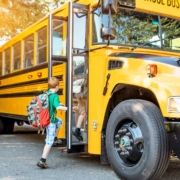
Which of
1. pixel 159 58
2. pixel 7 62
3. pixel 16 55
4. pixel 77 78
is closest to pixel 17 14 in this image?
pixel 7 62

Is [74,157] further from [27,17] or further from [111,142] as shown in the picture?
[27,17]

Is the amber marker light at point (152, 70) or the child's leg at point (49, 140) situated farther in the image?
the child's leg at point (49, 140)

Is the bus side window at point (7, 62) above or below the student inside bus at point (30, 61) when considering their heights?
above

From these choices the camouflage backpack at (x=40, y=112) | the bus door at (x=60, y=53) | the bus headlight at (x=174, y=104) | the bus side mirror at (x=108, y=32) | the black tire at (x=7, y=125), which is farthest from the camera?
the black tire at (x=7, y=125)

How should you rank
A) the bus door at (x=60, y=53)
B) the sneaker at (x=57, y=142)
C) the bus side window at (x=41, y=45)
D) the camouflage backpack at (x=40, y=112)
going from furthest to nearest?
the bus side window at (x=41, y=45) → the sneaker at (x=57, y=142) → the bus door at (x=60, y=53) → the camouflage backpack at (x=40, y=112)

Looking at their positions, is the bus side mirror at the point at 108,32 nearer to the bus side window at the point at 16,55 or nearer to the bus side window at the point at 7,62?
the bus side window at the point at 16,55

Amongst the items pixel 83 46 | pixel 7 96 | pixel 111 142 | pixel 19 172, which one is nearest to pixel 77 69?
pixel 83 46

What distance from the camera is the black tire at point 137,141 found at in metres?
3.36

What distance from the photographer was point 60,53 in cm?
509

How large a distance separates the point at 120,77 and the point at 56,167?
1.60m

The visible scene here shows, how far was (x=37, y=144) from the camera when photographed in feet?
22.5

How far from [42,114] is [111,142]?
1.01 metres

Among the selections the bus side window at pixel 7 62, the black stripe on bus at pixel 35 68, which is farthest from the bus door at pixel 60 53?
the bus side window at pixel 7 62

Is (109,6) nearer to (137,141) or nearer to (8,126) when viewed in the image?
(137,141)
